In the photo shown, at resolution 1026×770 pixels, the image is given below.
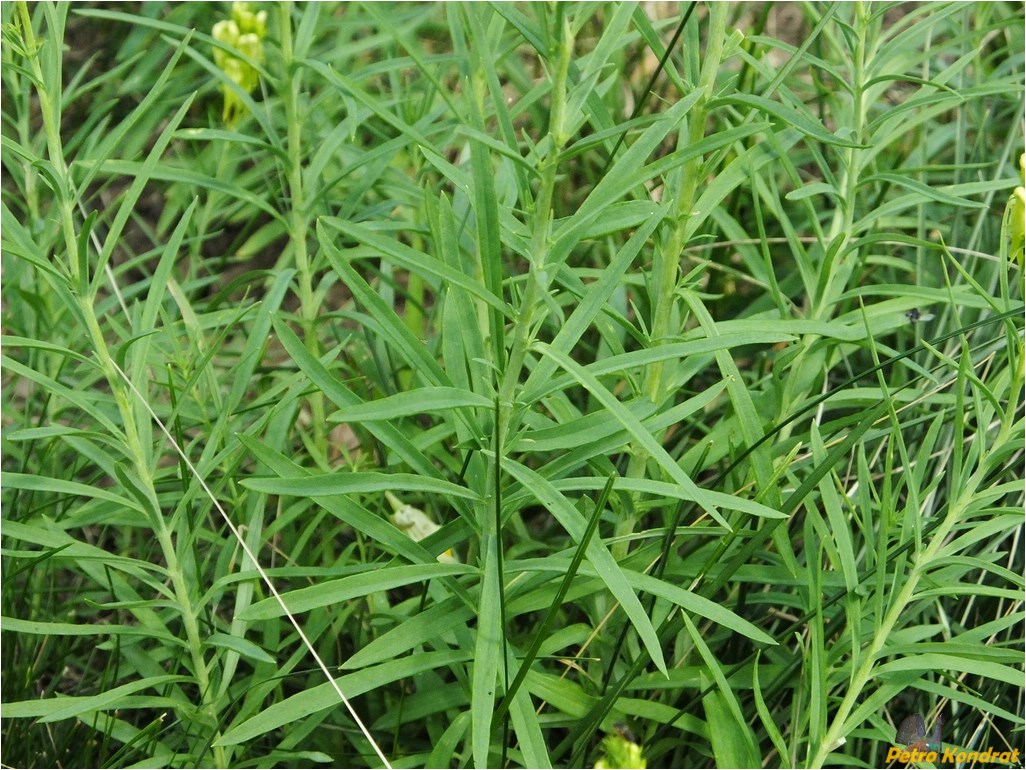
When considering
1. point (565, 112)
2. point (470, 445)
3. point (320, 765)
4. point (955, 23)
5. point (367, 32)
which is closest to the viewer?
point (565, 112)

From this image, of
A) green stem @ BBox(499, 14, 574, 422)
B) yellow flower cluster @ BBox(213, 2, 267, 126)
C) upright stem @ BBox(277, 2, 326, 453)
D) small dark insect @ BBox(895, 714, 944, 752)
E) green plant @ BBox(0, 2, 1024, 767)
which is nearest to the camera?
green stem @ BBox(499, 14, 574, 422)

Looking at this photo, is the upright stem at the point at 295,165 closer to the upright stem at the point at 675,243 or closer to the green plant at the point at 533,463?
the green plant at the point at 533,463

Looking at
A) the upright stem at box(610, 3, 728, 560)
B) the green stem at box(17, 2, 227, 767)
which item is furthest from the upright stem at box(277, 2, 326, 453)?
the upright stem at box(610, 3, 728, 560)

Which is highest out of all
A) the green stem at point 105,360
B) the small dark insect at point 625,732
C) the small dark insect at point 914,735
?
the green stem at point 105,360

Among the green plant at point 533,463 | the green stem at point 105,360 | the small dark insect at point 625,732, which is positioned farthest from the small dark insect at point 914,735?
the green stem at point 105,360

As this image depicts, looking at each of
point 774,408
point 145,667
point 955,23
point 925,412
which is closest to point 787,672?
point 774,408

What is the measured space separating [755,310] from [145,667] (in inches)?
49.6

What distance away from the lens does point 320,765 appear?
162cm

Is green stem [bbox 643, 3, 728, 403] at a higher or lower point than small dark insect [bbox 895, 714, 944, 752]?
higher

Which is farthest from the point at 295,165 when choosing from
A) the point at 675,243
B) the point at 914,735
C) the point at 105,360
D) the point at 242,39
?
the point at 914,735

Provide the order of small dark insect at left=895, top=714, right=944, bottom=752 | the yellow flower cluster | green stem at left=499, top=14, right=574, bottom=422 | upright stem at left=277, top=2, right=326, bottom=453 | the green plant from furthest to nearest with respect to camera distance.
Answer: the yellow flower cluster → upright stem at left=277, top=2, right=326, bottom=453 → small dark insect at left=895, top=714, right=944, bottom=752 → the green plant → green stem at left=499, top=14, right=574, bottom=422

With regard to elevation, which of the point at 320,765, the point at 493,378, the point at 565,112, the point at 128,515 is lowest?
the point at 320,765

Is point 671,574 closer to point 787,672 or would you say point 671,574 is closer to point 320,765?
point 787,672

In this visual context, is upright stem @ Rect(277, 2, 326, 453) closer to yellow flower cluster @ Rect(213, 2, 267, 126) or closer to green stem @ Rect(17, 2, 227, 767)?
yellow flower cluster @ Rect(213, 2, 267, 126)
